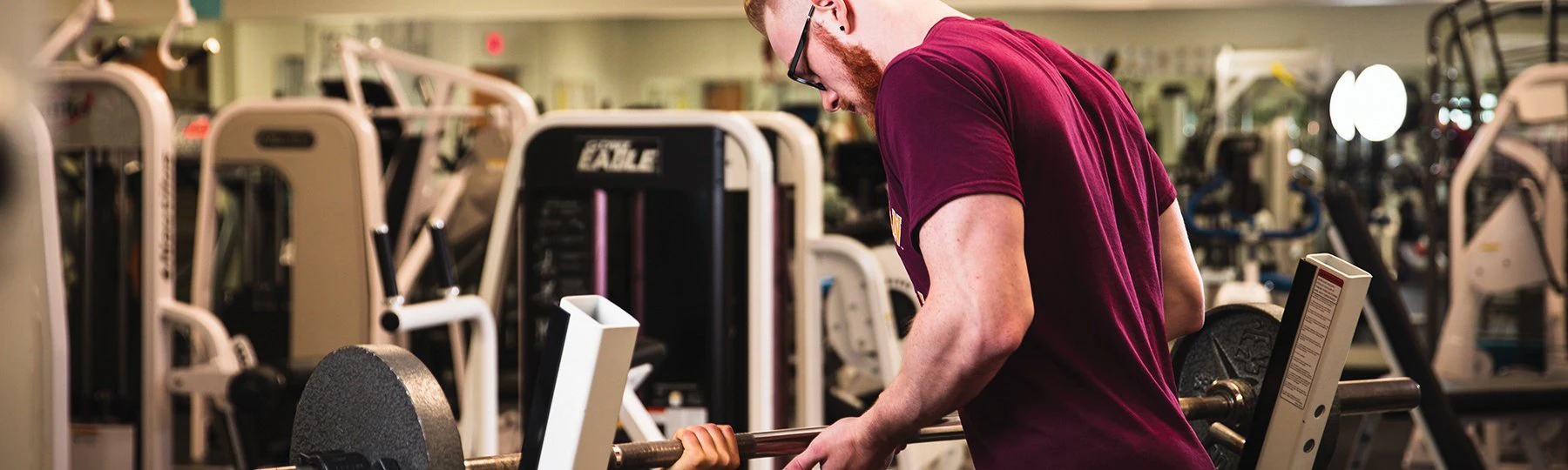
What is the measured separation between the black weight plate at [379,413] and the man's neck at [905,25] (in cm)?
55

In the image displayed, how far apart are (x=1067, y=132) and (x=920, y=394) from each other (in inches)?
10.8

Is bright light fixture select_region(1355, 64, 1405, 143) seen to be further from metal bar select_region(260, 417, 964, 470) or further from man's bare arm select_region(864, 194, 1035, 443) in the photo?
man's bare arm select_region(864, 194, 1035, 443)

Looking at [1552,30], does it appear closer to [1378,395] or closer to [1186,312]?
[1378,395]

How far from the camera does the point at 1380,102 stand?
297 inches

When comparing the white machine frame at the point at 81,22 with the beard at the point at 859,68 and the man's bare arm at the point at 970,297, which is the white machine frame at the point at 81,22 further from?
the man's bare arm at the point at 970,297

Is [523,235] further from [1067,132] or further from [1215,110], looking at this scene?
[1215,110]

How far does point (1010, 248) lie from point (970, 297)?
5 cm

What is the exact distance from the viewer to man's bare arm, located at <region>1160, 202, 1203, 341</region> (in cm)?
156

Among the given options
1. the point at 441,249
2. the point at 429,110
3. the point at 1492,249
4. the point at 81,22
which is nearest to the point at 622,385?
the point at 441,249

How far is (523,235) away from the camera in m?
3.83

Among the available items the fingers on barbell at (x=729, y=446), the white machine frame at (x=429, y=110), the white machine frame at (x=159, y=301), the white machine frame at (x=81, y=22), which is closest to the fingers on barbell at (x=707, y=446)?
the fingers on barbell at (x=729, y=446)

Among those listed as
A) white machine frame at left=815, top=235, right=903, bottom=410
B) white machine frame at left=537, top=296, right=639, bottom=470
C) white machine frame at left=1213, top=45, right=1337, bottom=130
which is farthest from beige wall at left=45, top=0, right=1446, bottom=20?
white machine frame at left=537, top=296, right=639, bottom=470

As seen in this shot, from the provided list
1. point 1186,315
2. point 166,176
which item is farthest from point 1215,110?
point 1186,315

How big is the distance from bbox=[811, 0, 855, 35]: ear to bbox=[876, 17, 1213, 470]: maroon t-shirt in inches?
4.6
